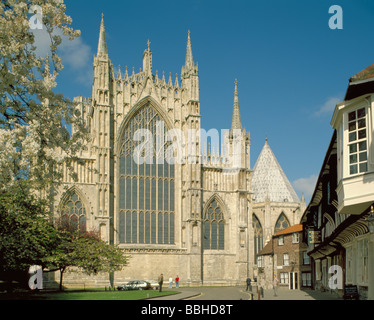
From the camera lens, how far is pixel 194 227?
2034 inches

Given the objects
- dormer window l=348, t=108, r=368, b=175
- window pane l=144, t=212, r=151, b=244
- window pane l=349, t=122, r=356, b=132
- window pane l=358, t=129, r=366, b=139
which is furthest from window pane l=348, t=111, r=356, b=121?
window pane l=144, t=212, r=151, b=244

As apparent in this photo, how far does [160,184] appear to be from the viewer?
5244cm

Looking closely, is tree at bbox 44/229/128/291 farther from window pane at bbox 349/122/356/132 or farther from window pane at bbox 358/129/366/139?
window pane at bbox 358/129/366/139

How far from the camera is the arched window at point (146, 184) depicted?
50594 mm

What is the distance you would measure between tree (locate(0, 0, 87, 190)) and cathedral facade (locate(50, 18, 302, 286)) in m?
33.0

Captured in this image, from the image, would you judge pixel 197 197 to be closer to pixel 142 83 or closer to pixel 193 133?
pixel 193 133

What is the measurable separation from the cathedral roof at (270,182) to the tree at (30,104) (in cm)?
5516

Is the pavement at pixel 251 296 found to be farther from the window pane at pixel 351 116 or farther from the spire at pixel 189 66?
the spire at pixel 189 66

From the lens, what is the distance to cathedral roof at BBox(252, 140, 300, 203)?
Answer: 72562mm

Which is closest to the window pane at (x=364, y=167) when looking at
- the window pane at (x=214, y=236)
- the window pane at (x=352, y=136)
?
the window pane at (x=352, y=136)

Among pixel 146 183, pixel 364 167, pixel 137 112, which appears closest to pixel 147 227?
pixel 146 183

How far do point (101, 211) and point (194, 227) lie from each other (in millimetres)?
9513

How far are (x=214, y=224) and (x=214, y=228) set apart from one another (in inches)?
16.1

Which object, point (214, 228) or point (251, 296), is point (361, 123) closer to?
point (251, 296)
